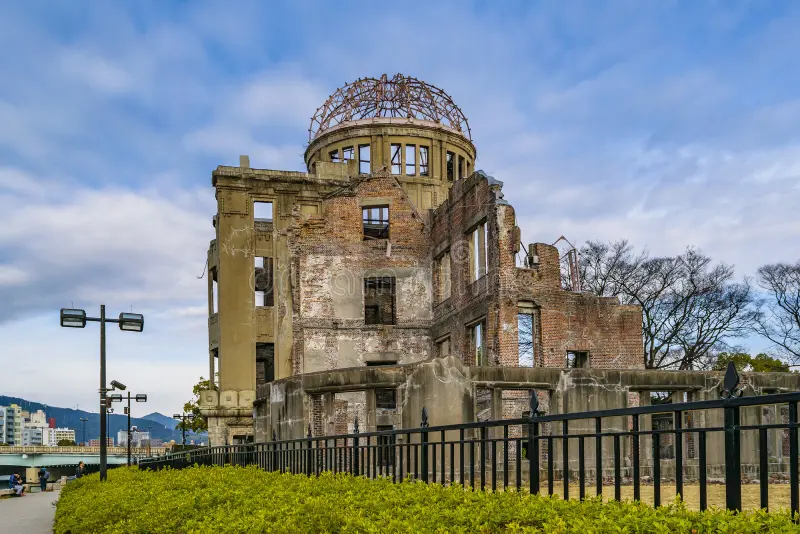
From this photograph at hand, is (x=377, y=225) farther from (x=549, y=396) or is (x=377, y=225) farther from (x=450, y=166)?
(x=549, y=396)

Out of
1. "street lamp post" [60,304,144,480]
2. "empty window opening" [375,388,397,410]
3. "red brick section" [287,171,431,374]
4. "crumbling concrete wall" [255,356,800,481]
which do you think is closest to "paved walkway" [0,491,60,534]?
"street lamp post" [60,304,144,480]

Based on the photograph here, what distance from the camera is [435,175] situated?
44750 mm

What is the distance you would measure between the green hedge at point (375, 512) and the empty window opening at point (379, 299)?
27706mm

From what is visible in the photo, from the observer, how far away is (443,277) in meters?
36.8

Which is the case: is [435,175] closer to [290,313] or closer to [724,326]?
[290,313]

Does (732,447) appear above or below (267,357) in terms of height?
above

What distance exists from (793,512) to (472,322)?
91.2ft

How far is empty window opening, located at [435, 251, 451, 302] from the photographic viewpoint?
119ft

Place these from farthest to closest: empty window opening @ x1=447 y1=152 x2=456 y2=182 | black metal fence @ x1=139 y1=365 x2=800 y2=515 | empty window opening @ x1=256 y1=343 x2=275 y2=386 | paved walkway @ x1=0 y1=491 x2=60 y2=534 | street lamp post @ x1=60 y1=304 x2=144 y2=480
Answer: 1. empty window opening @ x1=447 y1=152 x2=456 y2=182
2. empty window opening @ x1=256 y1=343 x2=275 y2=386
3. street lamp post @ x1=60 y1=304 x2=144 y2=480
4. paved walkway @ x1=0 y1=491 x2=60 y2=534
5. black metal fence @ x1=139 y1=365 x2=800 y2=515

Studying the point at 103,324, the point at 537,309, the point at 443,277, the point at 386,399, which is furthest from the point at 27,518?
the point at 386,399

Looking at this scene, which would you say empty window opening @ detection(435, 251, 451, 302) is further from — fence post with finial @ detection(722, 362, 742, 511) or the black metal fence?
fence post with finial @ detection(722, 362, 742, 511)

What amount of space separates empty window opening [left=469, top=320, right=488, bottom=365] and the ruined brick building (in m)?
0.07

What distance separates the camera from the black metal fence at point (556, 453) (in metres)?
4.95

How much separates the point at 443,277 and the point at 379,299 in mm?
6076
